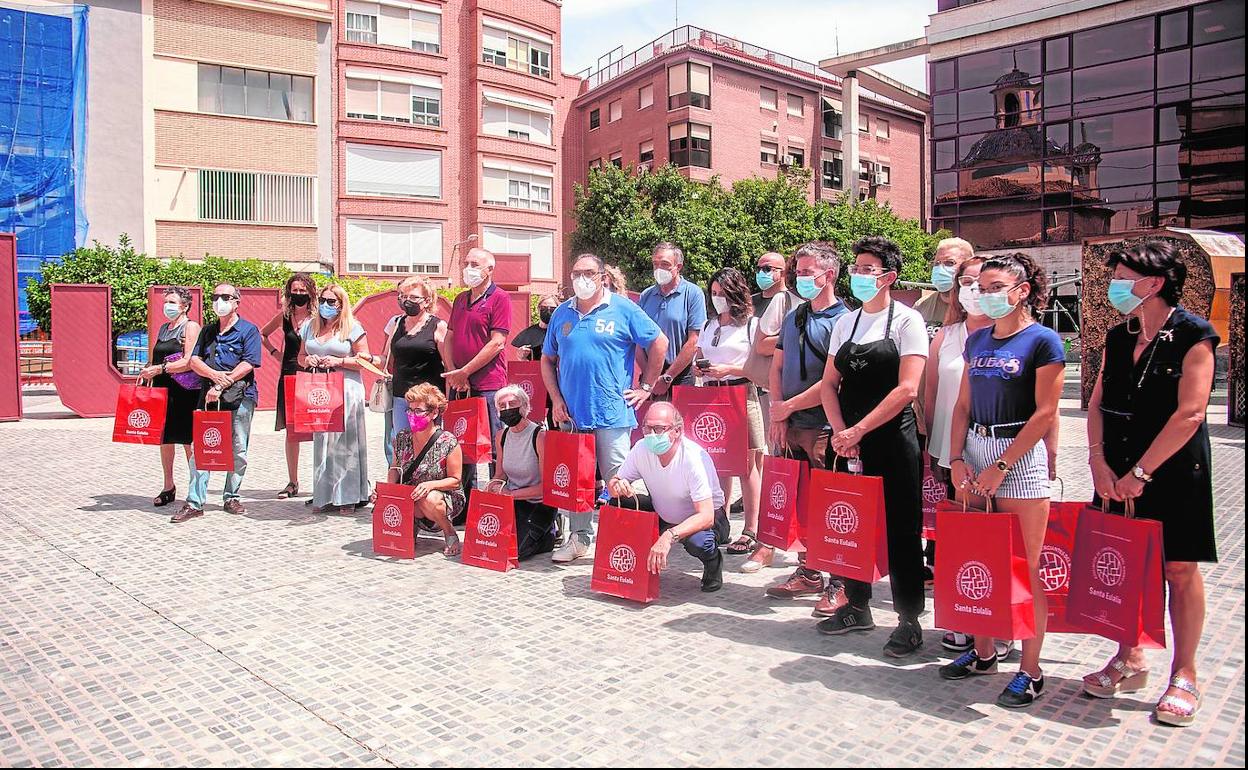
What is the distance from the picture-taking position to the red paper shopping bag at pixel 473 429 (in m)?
6.88

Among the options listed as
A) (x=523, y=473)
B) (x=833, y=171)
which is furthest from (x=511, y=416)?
(x=833, y=171)

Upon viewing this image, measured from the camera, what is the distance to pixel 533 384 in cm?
768

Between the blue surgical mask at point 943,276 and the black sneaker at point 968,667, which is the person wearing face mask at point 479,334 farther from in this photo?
the black sneaker at point 968,667

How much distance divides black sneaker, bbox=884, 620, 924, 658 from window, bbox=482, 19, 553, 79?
37664 mm

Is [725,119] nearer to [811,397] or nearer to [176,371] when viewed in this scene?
[176,371]

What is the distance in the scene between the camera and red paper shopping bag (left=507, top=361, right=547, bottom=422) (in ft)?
25.1

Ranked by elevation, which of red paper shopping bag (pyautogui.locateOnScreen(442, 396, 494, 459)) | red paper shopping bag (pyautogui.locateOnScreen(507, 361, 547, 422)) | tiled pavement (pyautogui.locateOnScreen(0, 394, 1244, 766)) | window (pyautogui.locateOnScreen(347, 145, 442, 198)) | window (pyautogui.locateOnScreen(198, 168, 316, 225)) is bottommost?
tiled pavement (pyautogui.locateOnScreen(0, 394, 1244, 766))

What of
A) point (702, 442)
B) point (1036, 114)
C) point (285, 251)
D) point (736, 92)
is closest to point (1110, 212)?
point (1036, 114)

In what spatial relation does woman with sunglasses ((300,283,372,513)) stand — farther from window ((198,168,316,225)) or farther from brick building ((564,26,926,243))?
brick building ((564,26,926,243))

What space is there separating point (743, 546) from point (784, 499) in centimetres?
125

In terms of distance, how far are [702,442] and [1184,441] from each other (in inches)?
129

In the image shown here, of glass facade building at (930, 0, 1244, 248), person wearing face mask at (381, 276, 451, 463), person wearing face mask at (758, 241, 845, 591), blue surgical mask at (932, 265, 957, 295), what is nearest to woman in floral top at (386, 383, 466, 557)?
person wearing face mask at (381, 276, 451, 463)

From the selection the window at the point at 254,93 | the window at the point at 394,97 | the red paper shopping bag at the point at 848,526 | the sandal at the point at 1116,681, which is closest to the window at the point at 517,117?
the window at the point at 394,97

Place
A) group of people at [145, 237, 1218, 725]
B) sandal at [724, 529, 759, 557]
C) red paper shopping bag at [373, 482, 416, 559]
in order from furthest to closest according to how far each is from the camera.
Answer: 1. sandal at [724, 529, 759, 557]
2. red paper shopping bag at [373, 482, 416, 559]
3. group of people at [145, 237, 1218, 725]
